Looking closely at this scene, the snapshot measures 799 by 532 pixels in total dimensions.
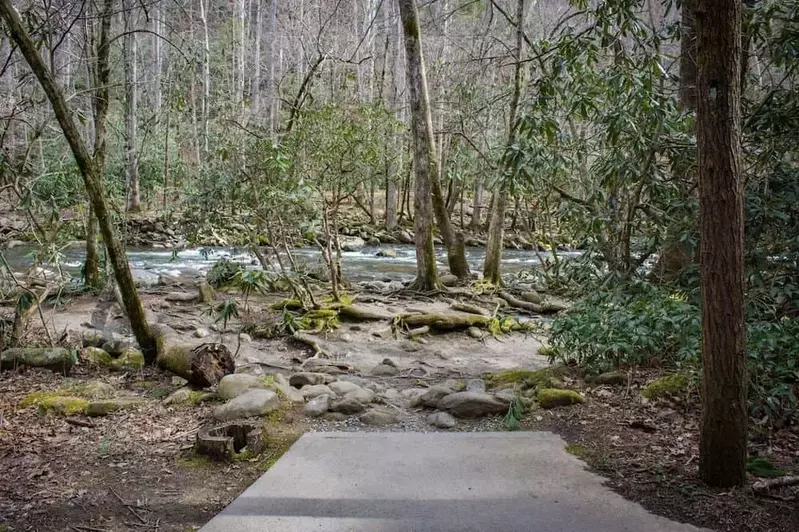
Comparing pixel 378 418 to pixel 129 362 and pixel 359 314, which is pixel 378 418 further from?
pixel 359 314

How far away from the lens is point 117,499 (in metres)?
3.11

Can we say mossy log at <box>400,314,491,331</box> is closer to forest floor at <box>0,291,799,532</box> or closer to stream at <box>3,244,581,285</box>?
forest floor at <box>0,291,799,532</box>

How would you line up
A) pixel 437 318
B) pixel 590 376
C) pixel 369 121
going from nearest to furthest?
pixel 590 376
pixel 437 318
pixel 369 121

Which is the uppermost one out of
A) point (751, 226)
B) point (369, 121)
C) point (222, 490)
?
point (369, 121)

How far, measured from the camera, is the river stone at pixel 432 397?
4.90 metres

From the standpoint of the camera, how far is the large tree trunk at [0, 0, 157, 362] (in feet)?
14.2

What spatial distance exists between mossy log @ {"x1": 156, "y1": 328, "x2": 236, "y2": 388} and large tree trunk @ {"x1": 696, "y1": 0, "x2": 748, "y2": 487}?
3.70 meters

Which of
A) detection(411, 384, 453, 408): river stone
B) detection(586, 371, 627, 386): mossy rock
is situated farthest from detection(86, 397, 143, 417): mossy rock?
detection(586, 371, 627, 386): mossy rock

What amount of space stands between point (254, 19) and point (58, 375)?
3010cm

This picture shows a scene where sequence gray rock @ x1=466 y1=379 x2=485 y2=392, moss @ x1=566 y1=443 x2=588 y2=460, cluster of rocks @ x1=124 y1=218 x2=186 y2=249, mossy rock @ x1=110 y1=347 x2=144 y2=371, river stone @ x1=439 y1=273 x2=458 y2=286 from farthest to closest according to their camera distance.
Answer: cluster of rocks @ x1=124 y1=218 x2=186 y2=249 < river stone @ x1=439 y1=273 x2=458 y2=286 < mossy rock @ x1=110 y1=347 x2=144 y2=371 < gray rock @ x1=466 y1=379 x2=485 y2=392 < moss @ x1=566 y1=443 x2=588 y2=460

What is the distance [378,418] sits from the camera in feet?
14.9

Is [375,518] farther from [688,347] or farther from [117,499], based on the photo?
[688,347]

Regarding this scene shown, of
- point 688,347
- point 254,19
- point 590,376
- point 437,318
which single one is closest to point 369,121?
point 437,318

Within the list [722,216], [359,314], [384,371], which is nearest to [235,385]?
[384,371]
